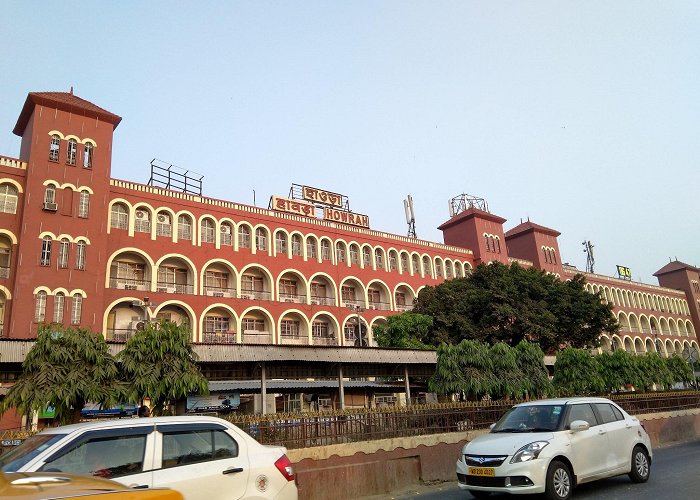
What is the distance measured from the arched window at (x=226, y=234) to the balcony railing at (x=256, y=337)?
20.2 ft

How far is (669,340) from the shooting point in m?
68.1

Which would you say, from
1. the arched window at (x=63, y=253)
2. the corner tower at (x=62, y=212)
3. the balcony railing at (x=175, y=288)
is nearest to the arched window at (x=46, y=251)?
the corner tower at (x=62, y=212)

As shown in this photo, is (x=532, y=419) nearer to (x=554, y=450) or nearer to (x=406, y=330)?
(x=554, y=450)

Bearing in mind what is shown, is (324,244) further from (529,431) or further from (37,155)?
(529,431)

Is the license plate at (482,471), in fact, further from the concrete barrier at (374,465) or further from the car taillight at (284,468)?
the car taillight at (284,468)

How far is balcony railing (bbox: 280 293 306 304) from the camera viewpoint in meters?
37.6

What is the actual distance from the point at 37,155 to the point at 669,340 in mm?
72873

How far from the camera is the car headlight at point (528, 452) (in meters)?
7.50

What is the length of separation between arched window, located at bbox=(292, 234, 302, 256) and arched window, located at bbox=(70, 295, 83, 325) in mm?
15395

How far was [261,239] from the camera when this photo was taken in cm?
3756

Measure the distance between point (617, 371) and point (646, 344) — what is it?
47.8 meters

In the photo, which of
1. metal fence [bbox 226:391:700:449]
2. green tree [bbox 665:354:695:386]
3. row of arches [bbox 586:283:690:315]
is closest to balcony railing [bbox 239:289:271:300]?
metal fence [bbox 226:391:700:449]

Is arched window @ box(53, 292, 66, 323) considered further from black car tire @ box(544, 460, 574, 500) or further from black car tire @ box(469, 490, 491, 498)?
black car tire @ box(544, 460, 574, 500)

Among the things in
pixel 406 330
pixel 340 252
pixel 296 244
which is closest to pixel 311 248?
pixel 296 244
